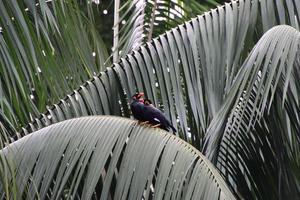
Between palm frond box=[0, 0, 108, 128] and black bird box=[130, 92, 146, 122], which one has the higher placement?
palm frond box=[0, 0, 108, 128]

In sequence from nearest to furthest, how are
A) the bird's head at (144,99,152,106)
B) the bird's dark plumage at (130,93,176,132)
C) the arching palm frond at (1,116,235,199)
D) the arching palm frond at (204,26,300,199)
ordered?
the arching palm frond at (1,116,235,199), the arching palm frond at (204,26,300,199), the bird's dark plumage at (130,93,176,132), the bird's head at (144,99,152,106)

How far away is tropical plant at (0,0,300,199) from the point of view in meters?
3.37

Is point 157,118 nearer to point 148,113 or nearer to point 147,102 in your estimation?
point 148,113

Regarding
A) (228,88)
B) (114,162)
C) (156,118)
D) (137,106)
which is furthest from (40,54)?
(114,162)

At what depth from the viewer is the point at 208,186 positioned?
97.8 inches

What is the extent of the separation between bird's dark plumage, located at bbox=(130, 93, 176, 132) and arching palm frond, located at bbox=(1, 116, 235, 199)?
419 millimetres

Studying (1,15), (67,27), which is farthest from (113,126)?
(67,27)

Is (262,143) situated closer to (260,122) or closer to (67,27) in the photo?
(260,122)

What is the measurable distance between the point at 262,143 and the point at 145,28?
2087 millimetres

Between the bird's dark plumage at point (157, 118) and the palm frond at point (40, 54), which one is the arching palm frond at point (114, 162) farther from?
the bird's dark plumage at point (157, 118)

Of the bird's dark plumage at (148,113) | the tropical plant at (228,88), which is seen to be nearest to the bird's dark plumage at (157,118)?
the bird's dark plumage at (148,113)

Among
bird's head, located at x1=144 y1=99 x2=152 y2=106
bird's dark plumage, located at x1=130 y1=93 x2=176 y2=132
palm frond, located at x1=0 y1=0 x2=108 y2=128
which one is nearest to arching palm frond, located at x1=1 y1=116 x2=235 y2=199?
palm frond, located at x1=0 y1=0 x2=108 y2=128

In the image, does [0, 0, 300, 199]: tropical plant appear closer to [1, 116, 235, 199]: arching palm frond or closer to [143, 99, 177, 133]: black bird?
[143, 99, 177, 133]: black bird

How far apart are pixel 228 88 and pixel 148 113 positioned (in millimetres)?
435
